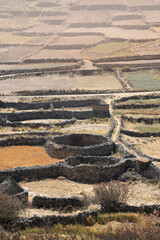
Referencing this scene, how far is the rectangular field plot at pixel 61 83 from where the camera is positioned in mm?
90875

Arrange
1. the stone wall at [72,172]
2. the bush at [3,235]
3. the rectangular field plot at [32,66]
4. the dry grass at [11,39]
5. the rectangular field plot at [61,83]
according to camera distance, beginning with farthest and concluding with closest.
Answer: the dry grass at [11,39] → the rectangular field plot at [32,66] → the rectangular field plot at [61,83] → the stone wall at [72,172] → the bush at [3,235]

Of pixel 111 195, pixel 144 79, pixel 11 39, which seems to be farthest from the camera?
pixel 11 39

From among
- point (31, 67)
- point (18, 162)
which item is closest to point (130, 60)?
point (31, 67)

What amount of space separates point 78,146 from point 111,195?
18847 mm

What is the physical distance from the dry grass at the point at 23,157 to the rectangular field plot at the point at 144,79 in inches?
1803

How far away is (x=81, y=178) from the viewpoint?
36219mm

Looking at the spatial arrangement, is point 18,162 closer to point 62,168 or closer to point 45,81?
point 62,168

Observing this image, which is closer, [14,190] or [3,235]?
[3,235]

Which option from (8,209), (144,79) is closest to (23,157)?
(8,209)

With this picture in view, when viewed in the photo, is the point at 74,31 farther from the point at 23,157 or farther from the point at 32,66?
the point at 23,157

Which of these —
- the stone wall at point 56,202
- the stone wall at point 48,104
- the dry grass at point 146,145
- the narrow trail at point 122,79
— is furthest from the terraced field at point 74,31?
the stone wall at point 56,202

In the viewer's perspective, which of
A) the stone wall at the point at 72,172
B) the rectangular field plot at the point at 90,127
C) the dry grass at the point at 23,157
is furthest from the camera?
the rectangular field plot at the point at 90,127

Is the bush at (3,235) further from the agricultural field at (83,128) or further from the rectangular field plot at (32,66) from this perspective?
the rectangular field plot at (32,66)

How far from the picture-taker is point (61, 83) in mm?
95438
